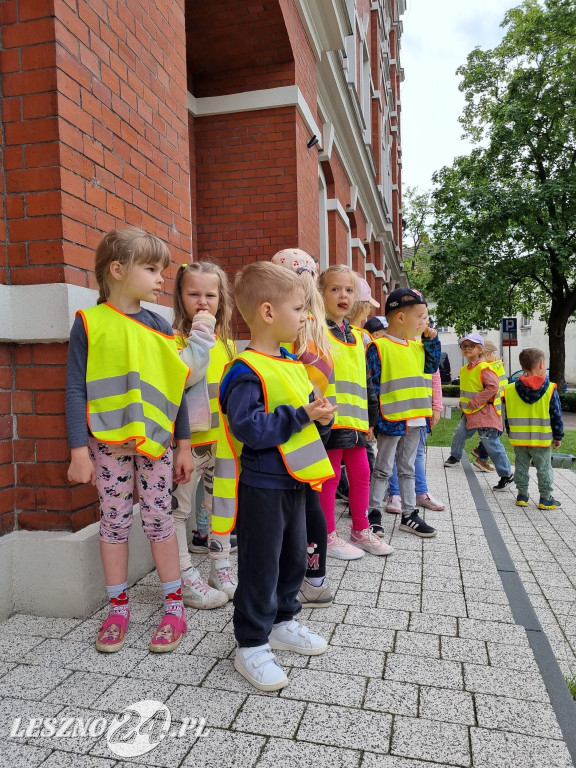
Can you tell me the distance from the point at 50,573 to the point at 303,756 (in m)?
1.57

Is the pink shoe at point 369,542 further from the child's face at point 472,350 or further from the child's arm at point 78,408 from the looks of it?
the child's face at point 472,350

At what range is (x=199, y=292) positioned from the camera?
3068 mm

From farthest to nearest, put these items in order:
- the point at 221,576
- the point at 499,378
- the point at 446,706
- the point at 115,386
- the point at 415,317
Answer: the point at 499,378, the point at 415,317, the point at 221,576, the point at 115,386, the point at 446,706

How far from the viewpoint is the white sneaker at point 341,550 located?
3.68 metres

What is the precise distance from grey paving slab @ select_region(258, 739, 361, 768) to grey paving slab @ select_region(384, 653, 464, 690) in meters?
0.49

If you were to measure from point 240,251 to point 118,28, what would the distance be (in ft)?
10.9

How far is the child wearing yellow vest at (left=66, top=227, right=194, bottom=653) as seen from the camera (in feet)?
8.06

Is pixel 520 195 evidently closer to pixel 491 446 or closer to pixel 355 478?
pixel 491 446

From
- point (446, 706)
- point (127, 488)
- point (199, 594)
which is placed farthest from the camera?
point (199, 594)

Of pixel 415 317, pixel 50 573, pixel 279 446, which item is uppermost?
pixel 415 317

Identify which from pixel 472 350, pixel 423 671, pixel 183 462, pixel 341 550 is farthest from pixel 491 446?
pixel 183 462

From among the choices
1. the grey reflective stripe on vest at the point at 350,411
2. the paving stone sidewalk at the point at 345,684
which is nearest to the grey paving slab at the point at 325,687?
the paving stone sidewalk at the point at 345,684

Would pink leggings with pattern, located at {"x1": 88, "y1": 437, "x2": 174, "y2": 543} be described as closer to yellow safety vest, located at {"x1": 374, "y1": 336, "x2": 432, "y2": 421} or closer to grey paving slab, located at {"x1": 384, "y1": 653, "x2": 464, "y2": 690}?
grey paving slab, located at {"x1": 384, "y1": 653, "x2": 464, "y2": 690}

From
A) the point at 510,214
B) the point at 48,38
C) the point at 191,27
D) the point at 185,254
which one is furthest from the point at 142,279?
the point at 510,214
